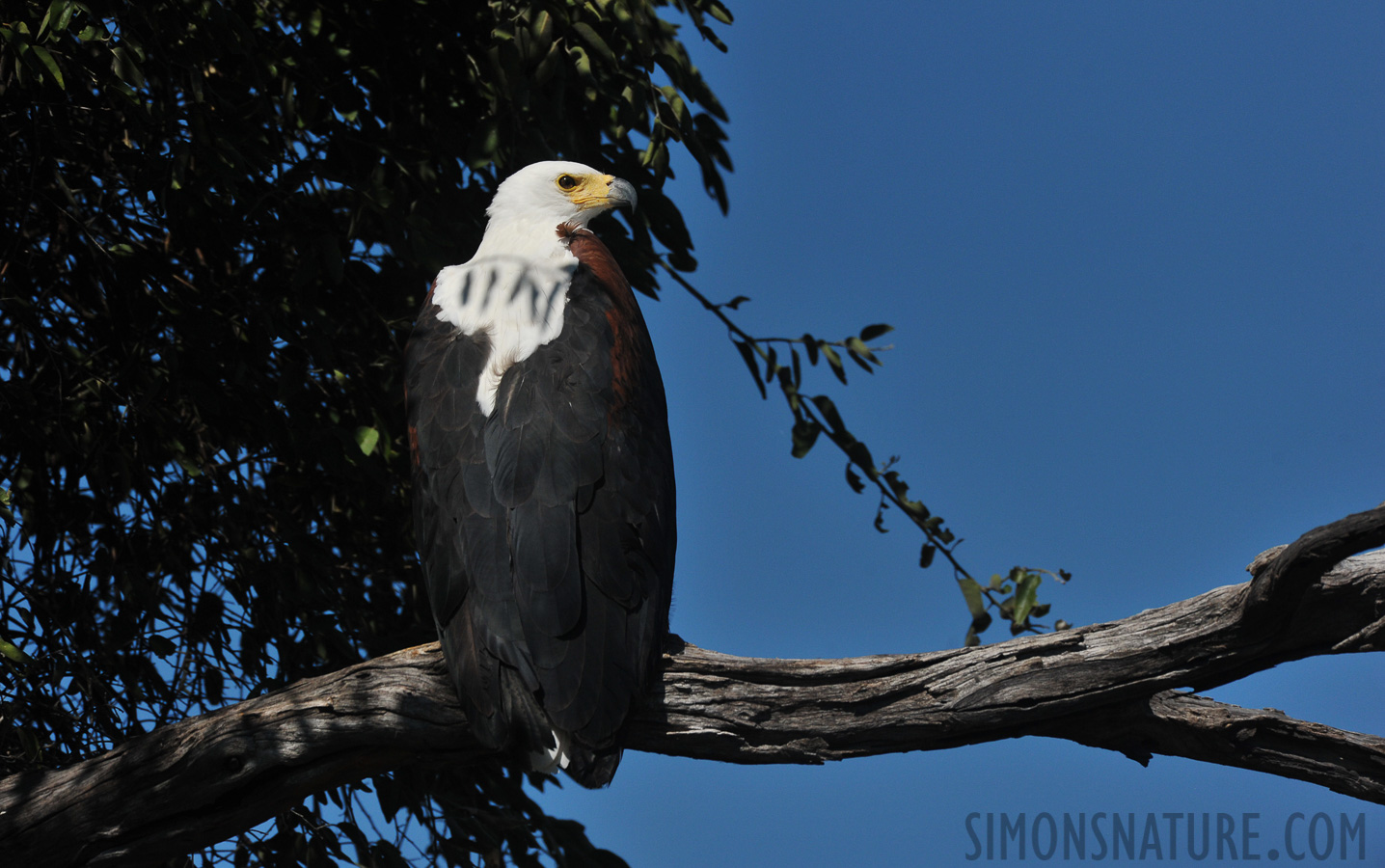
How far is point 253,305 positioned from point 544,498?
1.66 meters

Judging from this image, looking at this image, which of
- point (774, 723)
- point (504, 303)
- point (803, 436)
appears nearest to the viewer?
point (774, 723)

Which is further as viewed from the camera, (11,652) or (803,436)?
(803,436)

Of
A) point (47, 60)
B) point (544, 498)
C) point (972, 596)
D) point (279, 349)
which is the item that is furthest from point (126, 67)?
point (972, 596)

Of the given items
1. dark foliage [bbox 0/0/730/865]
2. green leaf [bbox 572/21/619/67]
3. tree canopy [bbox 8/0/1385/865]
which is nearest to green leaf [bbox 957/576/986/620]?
tree canopy [bbox 8/0/1385/865]

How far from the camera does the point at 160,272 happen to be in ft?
13.2

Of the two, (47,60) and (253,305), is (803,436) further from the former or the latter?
(47,60)

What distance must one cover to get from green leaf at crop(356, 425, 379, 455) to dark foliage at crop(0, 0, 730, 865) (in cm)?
4

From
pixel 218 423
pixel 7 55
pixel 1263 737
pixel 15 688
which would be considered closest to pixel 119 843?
pixel 15 688

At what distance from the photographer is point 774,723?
114 inches

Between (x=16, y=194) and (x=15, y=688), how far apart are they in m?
1.77

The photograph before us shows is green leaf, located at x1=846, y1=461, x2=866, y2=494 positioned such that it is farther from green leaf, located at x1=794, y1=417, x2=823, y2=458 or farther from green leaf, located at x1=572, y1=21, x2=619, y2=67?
green leaf, located at x1=572, y1=21, x2=619, y2=67

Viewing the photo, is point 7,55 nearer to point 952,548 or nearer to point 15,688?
point 15,688

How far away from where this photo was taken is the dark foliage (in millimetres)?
3773

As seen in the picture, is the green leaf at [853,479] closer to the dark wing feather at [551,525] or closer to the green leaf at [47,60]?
the dark wing feather at [551,525]
